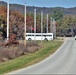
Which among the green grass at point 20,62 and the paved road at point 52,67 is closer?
the paved road at point 52,67

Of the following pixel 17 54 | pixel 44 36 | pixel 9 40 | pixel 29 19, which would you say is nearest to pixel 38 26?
pixel 29 19

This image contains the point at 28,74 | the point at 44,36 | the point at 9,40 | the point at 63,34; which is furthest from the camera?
the point at 63,34

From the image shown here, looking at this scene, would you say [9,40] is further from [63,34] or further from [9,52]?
[63,34]

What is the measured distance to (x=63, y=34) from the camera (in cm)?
19050

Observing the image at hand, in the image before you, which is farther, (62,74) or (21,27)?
(21,27)

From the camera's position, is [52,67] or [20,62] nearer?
[52,67]

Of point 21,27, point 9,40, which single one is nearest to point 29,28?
point 21,27

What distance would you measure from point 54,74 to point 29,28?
121 metres

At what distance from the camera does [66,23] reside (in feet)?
643

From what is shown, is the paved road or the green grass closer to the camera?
the paved road

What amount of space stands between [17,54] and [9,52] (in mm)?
2730

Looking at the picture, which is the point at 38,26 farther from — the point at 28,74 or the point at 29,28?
the point at 28,74

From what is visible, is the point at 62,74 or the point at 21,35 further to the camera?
the point at 21,35

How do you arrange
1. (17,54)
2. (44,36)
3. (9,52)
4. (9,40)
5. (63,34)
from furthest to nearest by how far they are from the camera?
1. (63,34)
2. (44,36)
3. (9,40)
4. (17,54)
5. (9,52)
